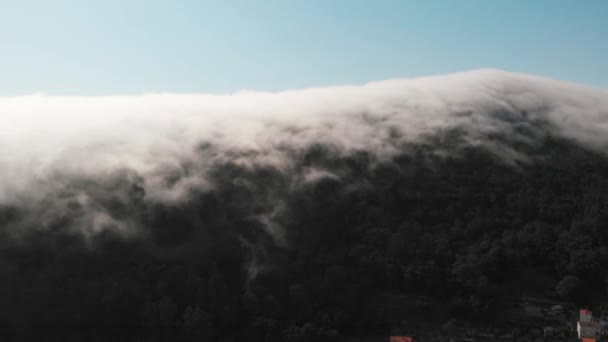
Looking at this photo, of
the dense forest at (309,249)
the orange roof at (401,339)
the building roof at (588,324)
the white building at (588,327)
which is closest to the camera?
the orange roof at (401,339)

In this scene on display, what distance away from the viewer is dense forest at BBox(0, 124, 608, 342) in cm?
6731

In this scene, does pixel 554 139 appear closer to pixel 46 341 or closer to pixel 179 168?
pixel 179 168

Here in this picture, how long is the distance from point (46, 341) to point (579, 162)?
8494cm

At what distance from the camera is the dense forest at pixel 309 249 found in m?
67.3

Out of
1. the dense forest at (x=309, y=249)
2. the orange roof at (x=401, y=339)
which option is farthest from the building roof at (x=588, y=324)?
the orange roof at (x=401, y=339)

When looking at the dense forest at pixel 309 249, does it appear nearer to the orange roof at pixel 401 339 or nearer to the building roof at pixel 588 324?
the orange roof at pixel 401 339

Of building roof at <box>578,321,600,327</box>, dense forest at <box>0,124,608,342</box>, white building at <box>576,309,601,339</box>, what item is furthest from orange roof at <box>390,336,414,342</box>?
building roof at <box>578,321,600,327</box>

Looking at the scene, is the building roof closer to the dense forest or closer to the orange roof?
the dense forest

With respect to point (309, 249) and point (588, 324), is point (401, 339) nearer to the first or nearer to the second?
point (588, 324)

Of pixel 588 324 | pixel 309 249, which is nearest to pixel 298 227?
pixel 309 249

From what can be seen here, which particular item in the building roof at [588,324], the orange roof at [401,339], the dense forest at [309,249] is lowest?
the orange roof at [401,339]

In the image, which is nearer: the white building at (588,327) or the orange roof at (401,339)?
the orange roof at (401,339)

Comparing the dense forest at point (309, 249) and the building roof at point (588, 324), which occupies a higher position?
the dense forest at point (309, 249)

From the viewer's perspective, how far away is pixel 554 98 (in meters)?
139
